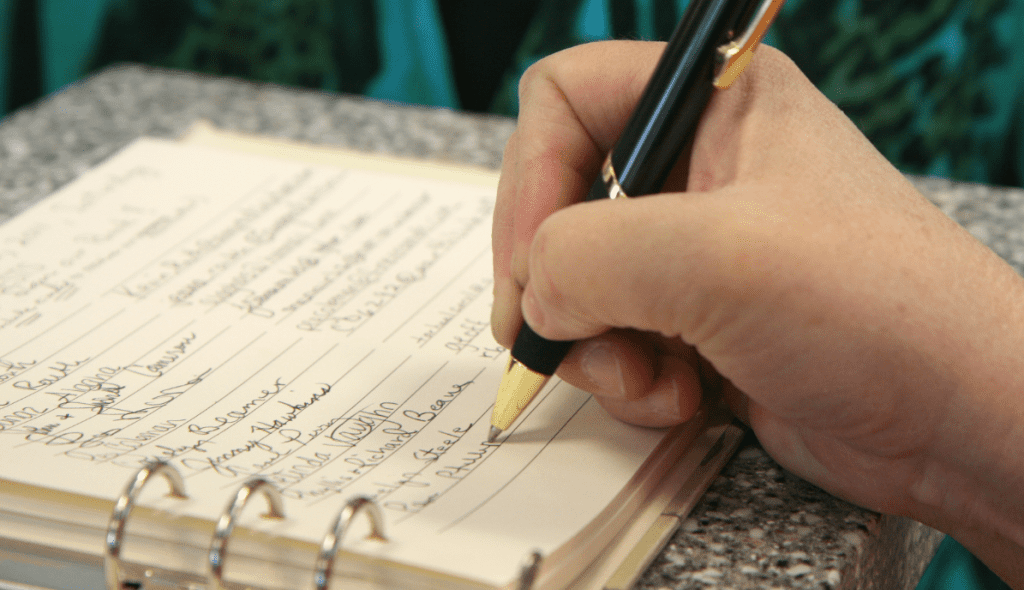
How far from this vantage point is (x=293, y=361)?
51 centimetres

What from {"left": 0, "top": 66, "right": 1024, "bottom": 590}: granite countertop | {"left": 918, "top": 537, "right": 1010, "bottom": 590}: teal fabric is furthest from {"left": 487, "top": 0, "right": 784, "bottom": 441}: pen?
{"left": 918, "top": 537, "right": 1010, "bottom": 590}: teal fabric

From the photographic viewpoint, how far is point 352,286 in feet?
1.96

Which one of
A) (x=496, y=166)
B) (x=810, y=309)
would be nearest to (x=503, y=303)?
(x=810, y=309)

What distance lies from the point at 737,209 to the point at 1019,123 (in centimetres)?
77

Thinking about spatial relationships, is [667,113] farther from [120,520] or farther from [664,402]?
[120,520]

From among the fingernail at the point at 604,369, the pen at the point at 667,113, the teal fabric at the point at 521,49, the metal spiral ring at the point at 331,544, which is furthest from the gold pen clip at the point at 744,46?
the teal fabric at the point at 521,49

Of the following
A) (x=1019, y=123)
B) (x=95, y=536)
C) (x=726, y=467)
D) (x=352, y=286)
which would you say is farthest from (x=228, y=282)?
(x=1019, y=123)

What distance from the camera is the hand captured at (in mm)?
365

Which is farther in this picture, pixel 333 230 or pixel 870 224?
pixel 333 230

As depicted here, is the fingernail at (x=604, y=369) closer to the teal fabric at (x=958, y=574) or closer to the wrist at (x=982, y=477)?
the wrist at (x=982, y=477)

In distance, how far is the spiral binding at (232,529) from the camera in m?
0.35

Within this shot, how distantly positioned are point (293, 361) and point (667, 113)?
0.25 m

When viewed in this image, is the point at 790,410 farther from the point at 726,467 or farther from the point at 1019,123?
the point at 1019,123

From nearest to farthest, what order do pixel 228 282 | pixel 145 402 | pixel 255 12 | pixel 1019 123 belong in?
pixel 145 402 → pixel 228 282 → pixel 1019 123 → pixel 255 12
